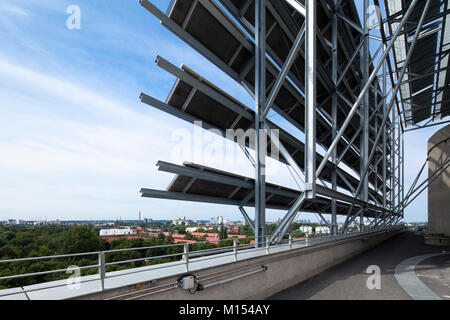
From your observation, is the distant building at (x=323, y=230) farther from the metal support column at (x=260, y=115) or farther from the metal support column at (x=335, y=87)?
the metal support column at (x=260, y=115)

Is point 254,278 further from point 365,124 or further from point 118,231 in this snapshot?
point 118,231

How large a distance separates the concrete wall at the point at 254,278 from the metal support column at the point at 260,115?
167 centimetres

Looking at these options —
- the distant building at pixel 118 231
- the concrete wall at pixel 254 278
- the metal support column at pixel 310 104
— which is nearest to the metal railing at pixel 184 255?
the concrete wall at pixel 254 278

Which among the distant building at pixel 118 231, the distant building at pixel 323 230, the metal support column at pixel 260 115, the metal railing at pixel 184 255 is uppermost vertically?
the metal support column at pixel 260 115

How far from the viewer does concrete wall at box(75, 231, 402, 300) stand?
497 centimetres

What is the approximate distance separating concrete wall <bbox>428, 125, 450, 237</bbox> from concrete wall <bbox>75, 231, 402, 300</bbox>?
24904 millimetres

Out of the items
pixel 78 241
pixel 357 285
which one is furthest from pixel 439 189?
pixel 78 241

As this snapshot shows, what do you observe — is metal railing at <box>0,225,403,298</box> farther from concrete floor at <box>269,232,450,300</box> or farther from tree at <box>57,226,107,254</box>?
tree at <box>57,226,107,254</box>

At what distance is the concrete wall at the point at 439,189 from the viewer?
→ 28.5 meters

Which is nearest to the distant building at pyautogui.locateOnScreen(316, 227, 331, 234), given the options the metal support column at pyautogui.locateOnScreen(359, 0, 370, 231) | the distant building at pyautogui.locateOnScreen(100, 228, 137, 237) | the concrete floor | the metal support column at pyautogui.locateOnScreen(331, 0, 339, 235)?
the metal support column at pyautogui.locateOnScreen(331, 0, 339, 235)

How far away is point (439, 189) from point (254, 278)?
33.4 metres

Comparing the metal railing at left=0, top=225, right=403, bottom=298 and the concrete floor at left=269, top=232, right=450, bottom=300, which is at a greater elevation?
the metal railing at left=0, top=225, right=403, bottom=298
